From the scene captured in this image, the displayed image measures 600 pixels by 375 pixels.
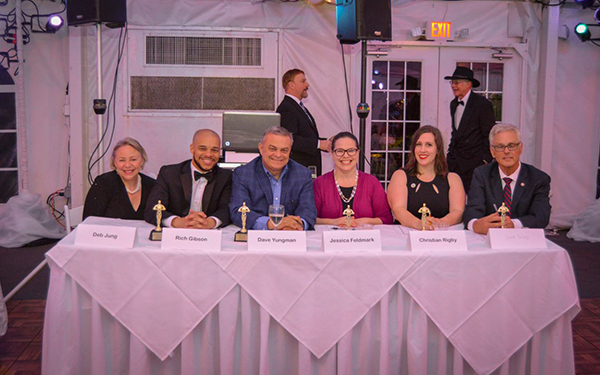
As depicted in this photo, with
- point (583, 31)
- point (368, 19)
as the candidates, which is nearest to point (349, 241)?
point (368, 19)

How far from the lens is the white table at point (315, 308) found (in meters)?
2.07

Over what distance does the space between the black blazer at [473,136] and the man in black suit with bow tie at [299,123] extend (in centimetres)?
123

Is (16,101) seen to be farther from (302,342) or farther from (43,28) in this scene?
(302,342)

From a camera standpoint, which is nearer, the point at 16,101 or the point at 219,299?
the point at 219,299

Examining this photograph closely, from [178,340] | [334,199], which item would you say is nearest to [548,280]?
[334,199]

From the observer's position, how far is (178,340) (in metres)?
2.09

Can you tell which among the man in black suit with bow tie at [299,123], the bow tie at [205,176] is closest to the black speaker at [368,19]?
the man in black suit with bow tie at [299,123]

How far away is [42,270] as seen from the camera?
457 cm

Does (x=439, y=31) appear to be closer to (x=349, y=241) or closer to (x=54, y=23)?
(x=54, y=23)

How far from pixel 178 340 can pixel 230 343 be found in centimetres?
19

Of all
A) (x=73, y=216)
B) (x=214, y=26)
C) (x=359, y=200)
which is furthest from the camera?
(x=214, y=26)

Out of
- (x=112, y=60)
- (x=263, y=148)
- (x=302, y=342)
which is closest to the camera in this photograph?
(x=302, y=342)

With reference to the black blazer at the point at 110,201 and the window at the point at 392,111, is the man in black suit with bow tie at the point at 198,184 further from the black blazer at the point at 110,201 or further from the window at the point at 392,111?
the window at the point at 392,111

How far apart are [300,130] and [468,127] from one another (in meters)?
1.45
